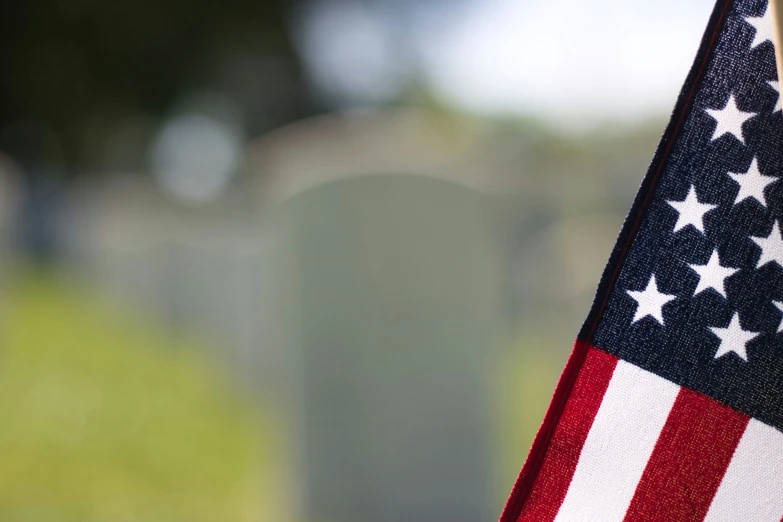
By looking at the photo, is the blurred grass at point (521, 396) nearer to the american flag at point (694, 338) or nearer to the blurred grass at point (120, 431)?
the blurred grass at point (120, 431)

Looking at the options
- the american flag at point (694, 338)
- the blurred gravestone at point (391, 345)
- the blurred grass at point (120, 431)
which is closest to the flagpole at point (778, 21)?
the american flag at point (694, 338)

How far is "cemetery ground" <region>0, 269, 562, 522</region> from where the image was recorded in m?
4.75

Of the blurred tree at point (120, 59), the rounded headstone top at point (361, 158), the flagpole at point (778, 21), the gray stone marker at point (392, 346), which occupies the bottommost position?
the gray stone marker at point (392, 346)

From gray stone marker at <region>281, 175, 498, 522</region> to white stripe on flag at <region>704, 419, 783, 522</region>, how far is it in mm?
2858

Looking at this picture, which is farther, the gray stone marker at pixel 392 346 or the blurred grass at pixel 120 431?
the blurred grass at pixel 120 431

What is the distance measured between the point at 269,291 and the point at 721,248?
3.62 m

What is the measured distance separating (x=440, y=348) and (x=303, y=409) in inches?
25.4

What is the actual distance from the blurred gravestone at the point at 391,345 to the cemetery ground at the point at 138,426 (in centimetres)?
25

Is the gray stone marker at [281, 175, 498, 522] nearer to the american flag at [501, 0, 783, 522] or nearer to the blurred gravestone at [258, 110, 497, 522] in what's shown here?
the blurred gravestone at [258, 110, 497, 522]

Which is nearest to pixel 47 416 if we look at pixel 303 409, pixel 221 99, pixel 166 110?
pixel 303 409

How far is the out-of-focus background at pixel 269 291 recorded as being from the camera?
400 centimetres

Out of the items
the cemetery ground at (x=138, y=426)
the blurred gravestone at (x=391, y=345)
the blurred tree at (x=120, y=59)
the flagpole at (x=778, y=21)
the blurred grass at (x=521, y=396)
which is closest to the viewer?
the flagpole at (x=778, y=21)

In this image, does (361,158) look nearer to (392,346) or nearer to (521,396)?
(392,346)

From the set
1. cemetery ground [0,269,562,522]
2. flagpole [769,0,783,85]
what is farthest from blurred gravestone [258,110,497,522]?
flagpole [769,0,783,85]
